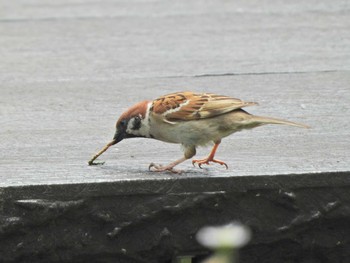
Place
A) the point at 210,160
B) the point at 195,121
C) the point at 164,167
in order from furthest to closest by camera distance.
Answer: the point at 195,121 < the point at 210,160 < the point at 164,167

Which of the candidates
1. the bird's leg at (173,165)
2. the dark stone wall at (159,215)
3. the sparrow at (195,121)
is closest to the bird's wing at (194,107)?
the sparrow at (195,121)

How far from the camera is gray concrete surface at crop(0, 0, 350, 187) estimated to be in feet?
11.3

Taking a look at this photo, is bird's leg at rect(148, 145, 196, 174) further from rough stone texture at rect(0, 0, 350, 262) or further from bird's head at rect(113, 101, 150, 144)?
bird's head at rect(113, 101, 150, 144)

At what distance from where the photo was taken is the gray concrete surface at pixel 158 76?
344cm

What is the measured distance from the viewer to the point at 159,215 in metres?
3.07

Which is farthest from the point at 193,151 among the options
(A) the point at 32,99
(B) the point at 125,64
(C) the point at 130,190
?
(B) the point at 125,64

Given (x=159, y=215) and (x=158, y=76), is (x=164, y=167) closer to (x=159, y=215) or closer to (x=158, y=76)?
(x=159, y=215)

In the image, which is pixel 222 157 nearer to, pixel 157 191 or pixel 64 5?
pixel 157 191

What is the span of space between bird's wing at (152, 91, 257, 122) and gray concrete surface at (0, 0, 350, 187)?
19cm

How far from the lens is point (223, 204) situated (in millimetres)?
3104

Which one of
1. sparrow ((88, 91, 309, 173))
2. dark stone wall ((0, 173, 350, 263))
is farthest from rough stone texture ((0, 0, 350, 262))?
sparrow ((88, 91, 309, 173))

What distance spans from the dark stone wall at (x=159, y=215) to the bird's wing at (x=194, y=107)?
38 centimetres

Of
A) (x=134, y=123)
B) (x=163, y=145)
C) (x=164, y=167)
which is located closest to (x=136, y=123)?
(x=134, y=123)

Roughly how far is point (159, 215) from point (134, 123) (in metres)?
0.49
